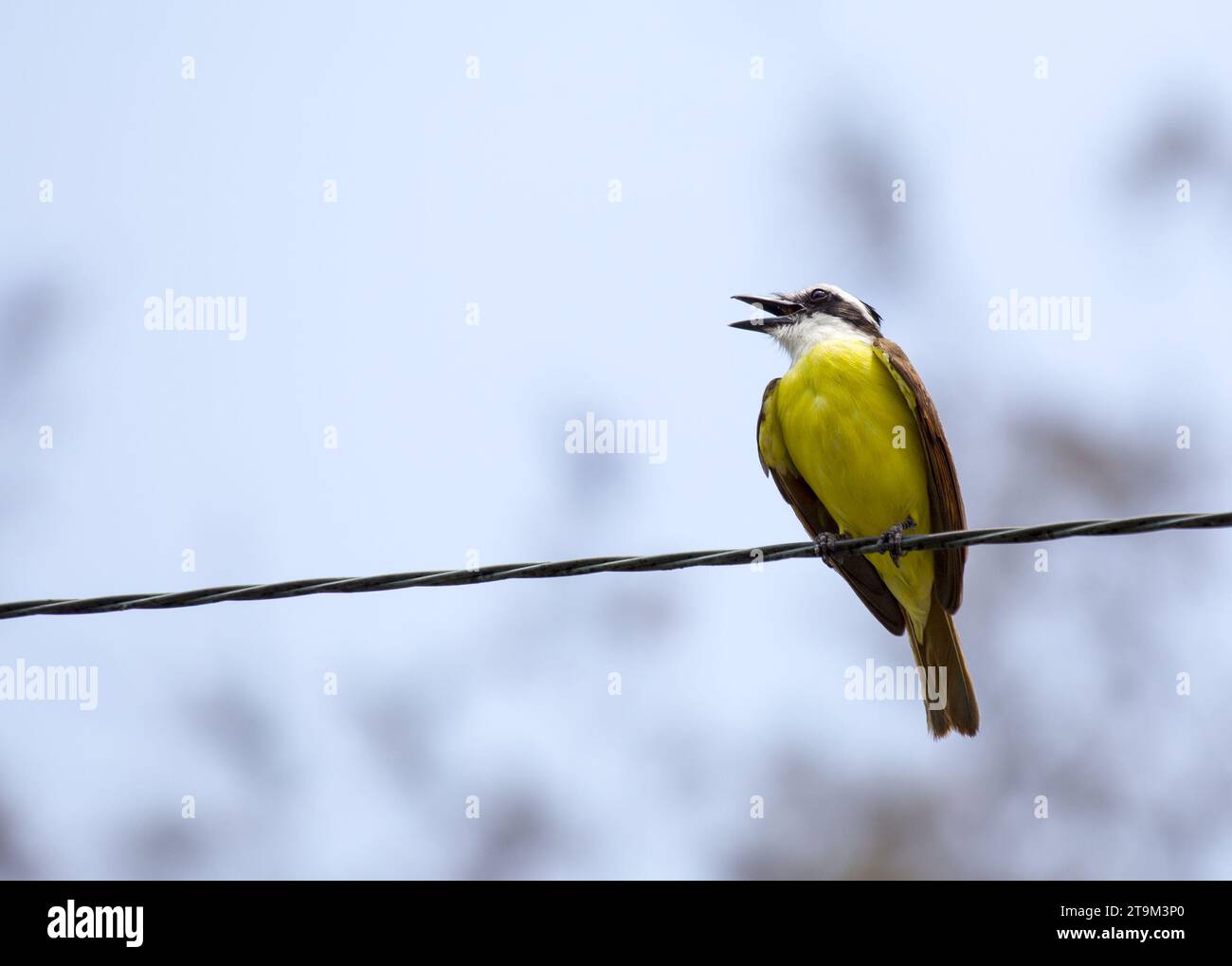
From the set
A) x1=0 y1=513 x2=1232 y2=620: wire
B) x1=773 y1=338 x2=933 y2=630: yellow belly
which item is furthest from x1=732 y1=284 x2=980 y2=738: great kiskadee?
x1=0 y1=513 x2=1232 y2=620: wire

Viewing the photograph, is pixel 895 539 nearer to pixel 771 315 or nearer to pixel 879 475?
pixel 879 475

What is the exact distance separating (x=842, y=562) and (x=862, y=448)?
0.58 m

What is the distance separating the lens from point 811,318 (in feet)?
26.9

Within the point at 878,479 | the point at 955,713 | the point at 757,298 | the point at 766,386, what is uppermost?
the point at 757,298

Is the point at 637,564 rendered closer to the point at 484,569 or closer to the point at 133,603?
the point at 484,569

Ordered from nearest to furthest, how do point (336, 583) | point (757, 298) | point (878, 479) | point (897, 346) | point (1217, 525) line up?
point (1217, 525), point (336, 583), point (878, 479), point (897, 346), point (757, 298)

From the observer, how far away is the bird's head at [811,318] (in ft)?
26.3

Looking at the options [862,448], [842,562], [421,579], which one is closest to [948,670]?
[842,562]

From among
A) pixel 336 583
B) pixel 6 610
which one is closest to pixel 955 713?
pixel 336 583

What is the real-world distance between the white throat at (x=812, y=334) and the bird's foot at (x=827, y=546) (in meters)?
0.97

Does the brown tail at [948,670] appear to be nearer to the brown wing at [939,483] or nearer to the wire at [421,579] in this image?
the brown wing at [939,483]

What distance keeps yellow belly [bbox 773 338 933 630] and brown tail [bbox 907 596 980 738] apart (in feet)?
0.35

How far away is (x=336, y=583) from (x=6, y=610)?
1.04 metres

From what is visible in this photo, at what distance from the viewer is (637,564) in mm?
4512
